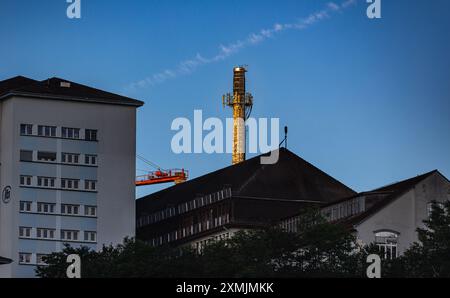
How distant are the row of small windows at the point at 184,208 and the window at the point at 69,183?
451 inches

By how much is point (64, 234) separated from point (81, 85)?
14176 millimetres

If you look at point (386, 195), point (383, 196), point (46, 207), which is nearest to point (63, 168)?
point (46, 207)

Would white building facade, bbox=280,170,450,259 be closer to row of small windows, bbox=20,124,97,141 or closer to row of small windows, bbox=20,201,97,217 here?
row of small windows, bbox=20,124,97,141

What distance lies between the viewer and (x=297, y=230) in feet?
463

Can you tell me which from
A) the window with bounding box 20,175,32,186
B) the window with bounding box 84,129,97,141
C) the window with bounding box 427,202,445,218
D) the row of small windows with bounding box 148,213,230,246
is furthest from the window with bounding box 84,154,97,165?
the window with bounding box 427,202,445,218

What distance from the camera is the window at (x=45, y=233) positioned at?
174 metres

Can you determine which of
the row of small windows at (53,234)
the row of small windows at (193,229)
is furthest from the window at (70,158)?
the row of small windows at (193,229)

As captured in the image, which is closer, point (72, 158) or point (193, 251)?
point (193, 251)

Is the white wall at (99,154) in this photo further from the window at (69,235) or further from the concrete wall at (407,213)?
the concrete wall at (407,213)

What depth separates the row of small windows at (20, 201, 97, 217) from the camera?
174 meters

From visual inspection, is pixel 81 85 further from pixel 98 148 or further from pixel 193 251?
pixel 193 251

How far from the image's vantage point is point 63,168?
576 feet
